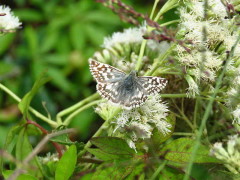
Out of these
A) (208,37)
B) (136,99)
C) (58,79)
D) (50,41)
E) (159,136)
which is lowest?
(58,79)

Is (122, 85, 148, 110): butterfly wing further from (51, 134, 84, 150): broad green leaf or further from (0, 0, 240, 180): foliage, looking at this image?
(51, 134, 84, 150): broad green leaf

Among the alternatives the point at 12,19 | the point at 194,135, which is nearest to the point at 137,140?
the point at 194,135

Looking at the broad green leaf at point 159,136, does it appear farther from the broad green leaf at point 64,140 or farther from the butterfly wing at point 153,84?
the broad green leaf at point 64,140

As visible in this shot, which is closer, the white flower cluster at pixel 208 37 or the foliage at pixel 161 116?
the foliage at pixel 161 116

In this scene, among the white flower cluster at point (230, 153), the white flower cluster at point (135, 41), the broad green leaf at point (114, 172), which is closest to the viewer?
the white flower cluster at point (230, 153)

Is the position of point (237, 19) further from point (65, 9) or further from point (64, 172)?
point (65, 9)

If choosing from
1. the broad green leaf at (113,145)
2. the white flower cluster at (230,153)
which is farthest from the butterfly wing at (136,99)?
the white flower cluster at (230,153)

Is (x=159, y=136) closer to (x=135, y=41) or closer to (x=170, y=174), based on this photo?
(x=170, y=174)

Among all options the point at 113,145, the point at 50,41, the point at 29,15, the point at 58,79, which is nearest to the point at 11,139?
the point at 113,145

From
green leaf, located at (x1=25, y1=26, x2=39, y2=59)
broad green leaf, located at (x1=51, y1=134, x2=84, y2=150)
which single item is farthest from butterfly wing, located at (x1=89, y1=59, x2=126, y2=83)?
green leaf, located at (x1=25, y1=26, x2=39, y2=59)
